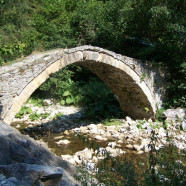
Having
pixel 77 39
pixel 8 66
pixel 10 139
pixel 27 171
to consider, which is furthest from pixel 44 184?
pixel 77 39

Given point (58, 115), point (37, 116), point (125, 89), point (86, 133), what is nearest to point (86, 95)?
point (58, 115)

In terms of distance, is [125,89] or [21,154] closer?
[21,154]

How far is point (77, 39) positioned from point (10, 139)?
9463 mm

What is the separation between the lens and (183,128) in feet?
23.2

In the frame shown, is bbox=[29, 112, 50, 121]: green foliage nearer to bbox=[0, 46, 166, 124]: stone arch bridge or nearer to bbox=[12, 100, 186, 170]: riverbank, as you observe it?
bbox=[12, 100, 186, 170]: riverbank

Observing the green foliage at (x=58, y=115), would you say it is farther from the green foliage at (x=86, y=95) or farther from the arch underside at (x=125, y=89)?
the arch underside at (x=125, y=89)

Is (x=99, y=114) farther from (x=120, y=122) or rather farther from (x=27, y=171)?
(x=27, y=171)

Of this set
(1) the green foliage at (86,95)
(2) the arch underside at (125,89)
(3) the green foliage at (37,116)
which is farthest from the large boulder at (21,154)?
(3) the green foliage at (37,116)

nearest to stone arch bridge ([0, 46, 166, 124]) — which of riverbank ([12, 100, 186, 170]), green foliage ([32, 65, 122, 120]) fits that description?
riverbank ([12, 100, 186, 170])

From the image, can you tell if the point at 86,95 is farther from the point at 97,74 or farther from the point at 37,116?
the point at 97,74

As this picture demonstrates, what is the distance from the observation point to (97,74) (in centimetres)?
762

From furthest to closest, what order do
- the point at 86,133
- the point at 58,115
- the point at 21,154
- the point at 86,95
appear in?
1. the point at 86,95
2. the point at 58,115
3. the point at 86,133
4. the point at 21,154

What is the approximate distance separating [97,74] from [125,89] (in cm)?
112

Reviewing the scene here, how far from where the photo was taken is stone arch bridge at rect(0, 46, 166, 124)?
4.71m
